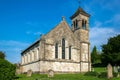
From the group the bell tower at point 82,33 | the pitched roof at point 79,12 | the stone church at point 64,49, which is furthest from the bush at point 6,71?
the pitched roof at point 79,12

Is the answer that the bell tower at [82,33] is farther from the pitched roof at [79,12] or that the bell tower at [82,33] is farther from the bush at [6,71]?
the bush at [6,71]

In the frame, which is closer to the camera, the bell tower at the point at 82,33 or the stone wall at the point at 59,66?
the stone wall at the point at 59,66

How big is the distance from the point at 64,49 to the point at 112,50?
18239 millimetres

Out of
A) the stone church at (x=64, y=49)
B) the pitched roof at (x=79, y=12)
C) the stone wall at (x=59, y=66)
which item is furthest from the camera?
the pitched roof at (x=79, y=12)

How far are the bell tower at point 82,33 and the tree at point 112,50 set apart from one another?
10033mm

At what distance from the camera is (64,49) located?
42.3 meters

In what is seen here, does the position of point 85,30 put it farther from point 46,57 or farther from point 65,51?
point 46,57

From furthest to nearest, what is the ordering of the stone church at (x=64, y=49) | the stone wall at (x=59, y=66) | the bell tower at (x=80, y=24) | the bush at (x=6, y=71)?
1. the bell tower at (x=80, y=24)
2. the stone church at (x=64, y=49)
3. the stone wall at (x=59, y=66)
4. the bush at (x=6, y=71)

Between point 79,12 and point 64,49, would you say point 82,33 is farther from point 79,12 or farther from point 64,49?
point 64,49

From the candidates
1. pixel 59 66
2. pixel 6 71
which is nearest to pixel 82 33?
pixel 59 66

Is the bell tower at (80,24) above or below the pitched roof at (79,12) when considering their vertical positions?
below

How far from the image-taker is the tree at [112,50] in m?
51.7

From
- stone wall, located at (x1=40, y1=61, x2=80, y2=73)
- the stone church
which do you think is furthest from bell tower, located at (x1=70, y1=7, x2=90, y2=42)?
stone wall, located at (x1=40, y1=61, x2=80, y2=73)

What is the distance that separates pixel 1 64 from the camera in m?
25.0
